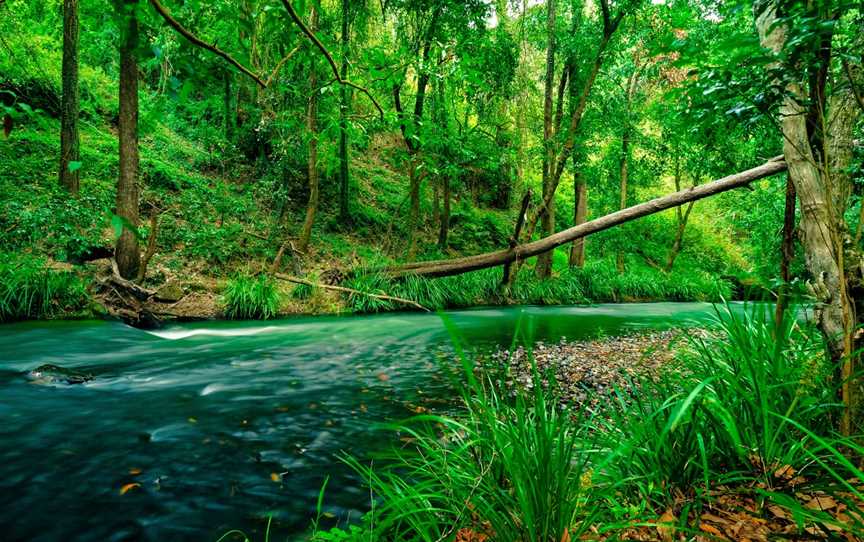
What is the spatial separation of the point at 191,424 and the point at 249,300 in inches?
259

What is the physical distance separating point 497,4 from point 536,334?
1115cm

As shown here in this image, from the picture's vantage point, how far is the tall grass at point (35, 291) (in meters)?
7.61

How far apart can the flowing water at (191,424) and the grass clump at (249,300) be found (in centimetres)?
200

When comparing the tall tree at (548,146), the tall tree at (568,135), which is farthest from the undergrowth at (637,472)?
the tall tree at (548,146)

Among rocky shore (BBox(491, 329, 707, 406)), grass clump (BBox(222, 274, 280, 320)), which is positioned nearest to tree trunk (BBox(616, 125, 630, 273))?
rocky shore (BBox(491, 329, 707, 406))

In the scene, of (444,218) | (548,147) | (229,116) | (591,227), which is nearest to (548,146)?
(548,147)

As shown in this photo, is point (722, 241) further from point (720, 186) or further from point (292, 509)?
point (292, 509)

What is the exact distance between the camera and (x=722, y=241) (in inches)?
1046

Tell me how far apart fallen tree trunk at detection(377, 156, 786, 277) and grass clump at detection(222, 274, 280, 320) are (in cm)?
310

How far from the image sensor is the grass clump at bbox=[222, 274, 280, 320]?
9.92 meters

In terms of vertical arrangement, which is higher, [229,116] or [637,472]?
[229,116]

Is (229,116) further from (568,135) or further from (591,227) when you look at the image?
(591,227)

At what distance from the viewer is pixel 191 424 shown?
151 inches

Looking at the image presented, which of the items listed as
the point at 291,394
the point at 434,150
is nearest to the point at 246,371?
the point at 291,394
